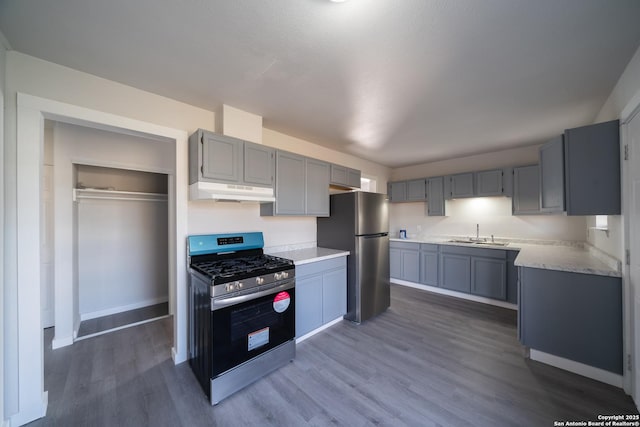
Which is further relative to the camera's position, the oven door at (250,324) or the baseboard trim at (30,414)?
the oven door at (250,324)

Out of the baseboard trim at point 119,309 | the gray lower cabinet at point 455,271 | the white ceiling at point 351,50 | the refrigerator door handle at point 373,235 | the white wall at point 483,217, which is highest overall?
the white ceiling at point 351,50

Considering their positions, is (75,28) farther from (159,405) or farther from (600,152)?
(600,152)

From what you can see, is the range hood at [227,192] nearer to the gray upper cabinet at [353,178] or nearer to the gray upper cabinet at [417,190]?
the gray upper cabinet at [353,178]

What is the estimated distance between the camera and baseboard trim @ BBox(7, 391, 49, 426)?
1536 mm

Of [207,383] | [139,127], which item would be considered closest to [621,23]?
[139,127]

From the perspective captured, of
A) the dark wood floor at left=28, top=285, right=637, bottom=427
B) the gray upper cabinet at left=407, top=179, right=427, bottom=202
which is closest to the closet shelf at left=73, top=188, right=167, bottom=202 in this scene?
the dark wood floor at left=28, top=285, right=637, bottom=427

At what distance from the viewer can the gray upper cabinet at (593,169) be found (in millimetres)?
1849

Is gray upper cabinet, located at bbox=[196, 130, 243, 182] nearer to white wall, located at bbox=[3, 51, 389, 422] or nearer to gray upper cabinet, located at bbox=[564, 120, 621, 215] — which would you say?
white wall, located at bbox=[3, 51, 389, 422]

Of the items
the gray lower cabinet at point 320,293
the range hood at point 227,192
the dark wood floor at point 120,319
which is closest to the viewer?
the range hood at point 227,192

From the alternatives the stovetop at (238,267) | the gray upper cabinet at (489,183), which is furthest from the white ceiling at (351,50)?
the stovetop at (238,267)

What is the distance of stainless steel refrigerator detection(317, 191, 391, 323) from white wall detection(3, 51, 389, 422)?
1.07 meters

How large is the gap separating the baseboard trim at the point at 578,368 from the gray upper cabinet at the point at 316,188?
2.67 m

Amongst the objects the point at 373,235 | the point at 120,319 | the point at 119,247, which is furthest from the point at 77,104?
the point at 373,235

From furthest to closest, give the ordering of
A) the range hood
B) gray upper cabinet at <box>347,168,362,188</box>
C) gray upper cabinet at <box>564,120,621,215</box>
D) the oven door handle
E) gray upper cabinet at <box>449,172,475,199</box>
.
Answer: gray upper cabinet at <box>449,172,475,199</box>, gray upper cabinet at <box>347,168,362,188</box>, the range hood, gray upper cabinet at <box>564,120,621,215</box>, the oven door handle
